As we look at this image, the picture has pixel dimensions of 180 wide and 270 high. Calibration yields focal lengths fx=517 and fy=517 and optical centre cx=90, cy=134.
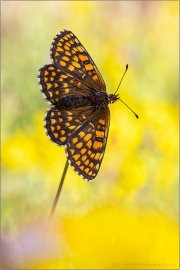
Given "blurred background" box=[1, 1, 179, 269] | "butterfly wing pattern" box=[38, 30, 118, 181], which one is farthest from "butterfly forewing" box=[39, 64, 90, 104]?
"blurred background" box=[1, 1, 179, 269]

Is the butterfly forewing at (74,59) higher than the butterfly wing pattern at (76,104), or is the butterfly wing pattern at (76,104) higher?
the butterfly forewing at (74,59)

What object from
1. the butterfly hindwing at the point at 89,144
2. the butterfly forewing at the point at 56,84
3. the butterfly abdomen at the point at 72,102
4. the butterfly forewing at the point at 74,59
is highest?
the butterfly forewing at the point at 74,59

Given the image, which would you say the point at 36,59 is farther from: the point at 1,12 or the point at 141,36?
the point at 141,36

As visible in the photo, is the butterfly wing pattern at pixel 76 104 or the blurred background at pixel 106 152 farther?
the butterfly wing pattern at pixel 76 104

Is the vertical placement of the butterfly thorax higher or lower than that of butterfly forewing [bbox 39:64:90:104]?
lower

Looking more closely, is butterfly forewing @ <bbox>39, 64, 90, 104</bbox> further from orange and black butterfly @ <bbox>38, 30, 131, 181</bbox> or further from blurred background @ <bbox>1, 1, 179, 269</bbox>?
blurred background @ <bbox>1, 1, 179, 269</bbox>

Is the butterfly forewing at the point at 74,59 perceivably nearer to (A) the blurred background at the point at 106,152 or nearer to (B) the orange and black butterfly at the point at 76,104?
(B) the orange and black butterfly at the point at 76,104

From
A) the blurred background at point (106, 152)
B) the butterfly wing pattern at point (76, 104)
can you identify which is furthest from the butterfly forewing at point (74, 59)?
the blurred background at point (106, 152)

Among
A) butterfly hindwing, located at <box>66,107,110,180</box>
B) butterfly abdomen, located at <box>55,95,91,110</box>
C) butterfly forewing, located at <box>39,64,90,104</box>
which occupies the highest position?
butterfly forewing, located at <box>39,64,90,104</box>
